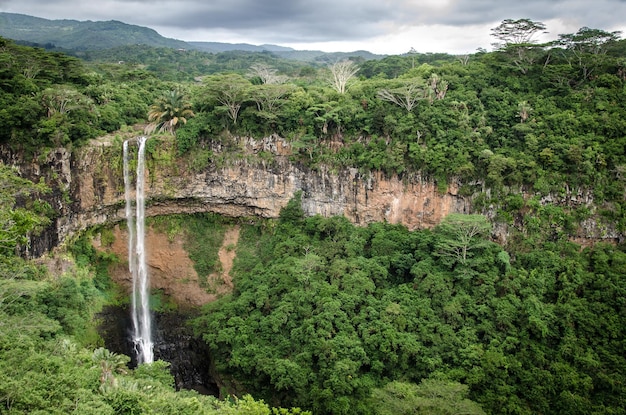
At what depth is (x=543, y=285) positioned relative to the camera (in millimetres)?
20281

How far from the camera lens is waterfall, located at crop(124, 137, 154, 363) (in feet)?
82.2

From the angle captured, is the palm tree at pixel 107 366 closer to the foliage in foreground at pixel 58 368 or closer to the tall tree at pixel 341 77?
the foliage in foreground at pixel 58 368

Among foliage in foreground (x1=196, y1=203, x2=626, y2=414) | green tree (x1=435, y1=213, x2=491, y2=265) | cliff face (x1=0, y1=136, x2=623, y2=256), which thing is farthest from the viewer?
cliff face (x1=0, y1=136, x2=623, y2=256)

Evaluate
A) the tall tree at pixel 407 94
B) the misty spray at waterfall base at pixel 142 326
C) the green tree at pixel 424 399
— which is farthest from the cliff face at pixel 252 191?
the green tree at pixel 424 399

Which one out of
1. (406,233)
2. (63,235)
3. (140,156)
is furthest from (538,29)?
(63,235)

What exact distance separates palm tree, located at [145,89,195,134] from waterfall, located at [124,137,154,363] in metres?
1.71

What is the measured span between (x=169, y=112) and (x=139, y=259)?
8603mm

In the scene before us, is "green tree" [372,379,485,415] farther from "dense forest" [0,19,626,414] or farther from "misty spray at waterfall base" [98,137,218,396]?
"misty spray at waterfall base" [98,137,218,396]

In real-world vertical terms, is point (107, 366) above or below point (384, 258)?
below

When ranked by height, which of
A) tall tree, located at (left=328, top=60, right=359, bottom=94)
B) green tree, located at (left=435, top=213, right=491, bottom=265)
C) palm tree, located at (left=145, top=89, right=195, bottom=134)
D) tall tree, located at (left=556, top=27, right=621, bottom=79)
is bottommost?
green tree, located at (left=435, top=213, right=491, bottom=265)

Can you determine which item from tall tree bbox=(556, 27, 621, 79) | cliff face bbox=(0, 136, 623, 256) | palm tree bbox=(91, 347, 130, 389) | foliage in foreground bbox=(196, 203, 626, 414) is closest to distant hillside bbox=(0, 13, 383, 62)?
tall tree bbox=(556, 27, 621, 79)

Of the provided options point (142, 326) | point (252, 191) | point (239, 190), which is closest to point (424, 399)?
point (252, 191)

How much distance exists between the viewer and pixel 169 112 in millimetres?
27234

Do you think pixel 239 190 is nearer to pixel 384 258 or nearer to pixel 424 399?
pixel 384 258
